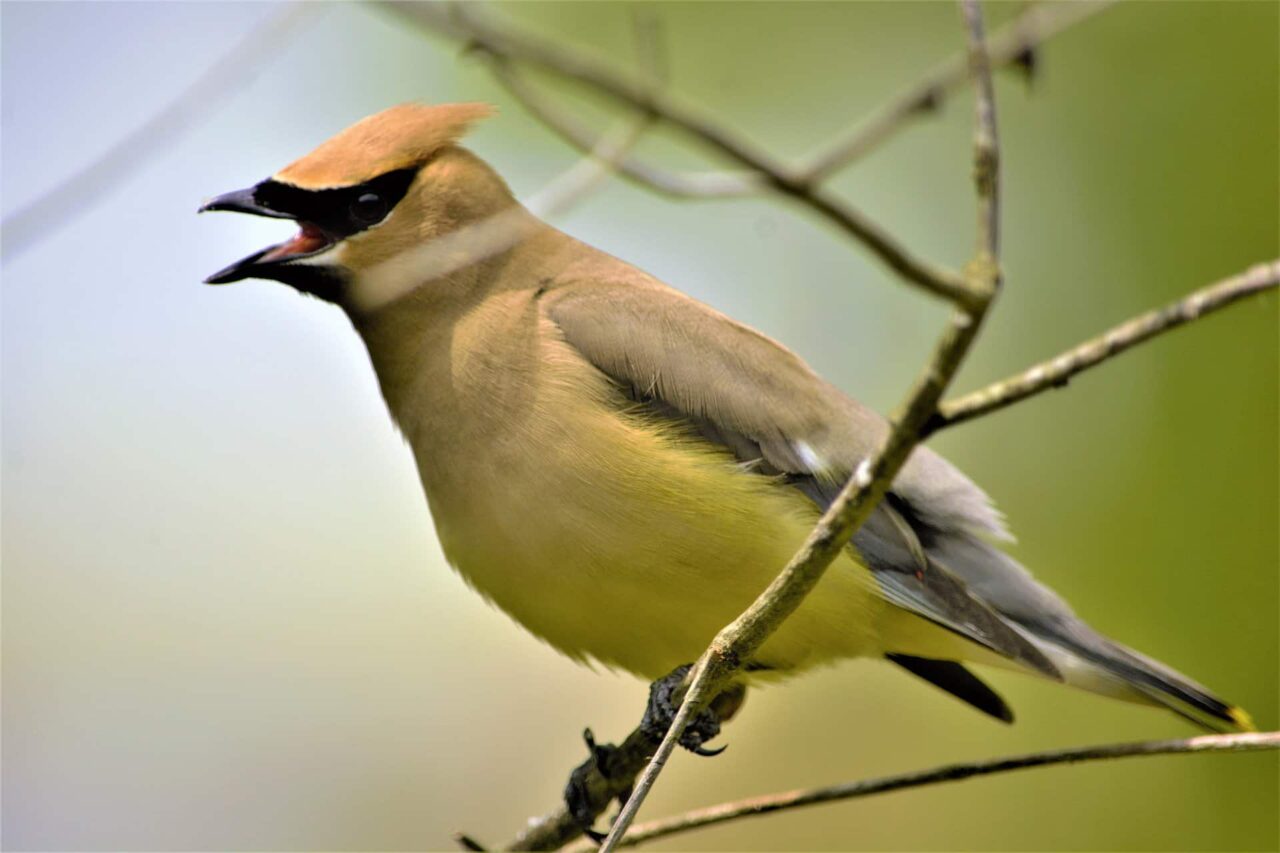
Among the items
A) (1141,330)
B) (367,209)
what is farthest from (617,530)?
(1141,330)

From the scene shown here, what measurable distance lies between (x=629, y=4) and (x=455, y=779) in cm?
379

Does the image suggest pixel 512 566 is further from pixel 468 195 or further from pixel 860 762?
pixel 860 762

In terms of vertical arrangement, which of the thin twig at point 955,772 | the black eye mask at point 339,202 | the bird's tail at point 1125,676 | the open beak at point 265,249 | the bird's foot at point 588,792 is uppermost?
the bird's tail at point 1125,676

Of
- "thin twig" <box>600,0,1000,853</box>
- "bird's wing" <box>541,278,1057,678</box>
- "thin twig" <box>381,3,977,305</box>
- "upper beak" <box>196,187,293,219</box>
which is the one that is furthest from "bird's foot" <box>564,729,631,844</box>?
"thin twig" <box>381,3,977,305</box>

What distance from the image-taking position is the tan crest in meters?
3.83

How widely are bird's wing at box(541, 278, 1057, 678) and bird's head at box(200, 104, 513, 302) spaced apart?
43 centimetres

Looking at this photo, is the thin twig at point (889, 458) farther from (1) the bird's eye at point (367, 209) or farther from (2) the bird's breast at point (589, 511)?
(1) the bird's eye at point (367, 209)

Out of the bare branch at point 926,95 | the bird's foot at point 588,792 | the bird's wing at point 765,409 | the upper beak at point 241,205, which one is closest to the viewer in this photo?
the bare branch at point 926,95

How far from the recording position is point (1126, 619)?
5883mm

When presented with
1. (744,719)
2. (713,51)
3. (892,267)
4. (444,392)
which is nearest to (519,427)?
(444,392)

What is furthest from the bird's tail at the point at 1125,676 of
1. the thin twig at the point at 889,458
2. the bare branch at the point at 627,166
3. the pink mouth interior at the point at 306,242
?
the bare branch at the point at 627,166

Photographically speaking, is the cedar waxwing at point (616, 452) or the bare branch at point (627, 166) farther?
the cedar waxwing at point (616, 452)

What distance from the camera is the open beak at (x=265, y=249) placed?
150 inches

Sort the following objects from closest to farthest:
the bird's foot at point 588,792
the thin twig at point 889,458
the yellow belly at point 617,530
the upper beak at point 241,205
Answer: the thin twig at point 889,458 < the yellow belly at point 617,530 < the bird's foot at point 588,792 < the upper beak at point 241,205
